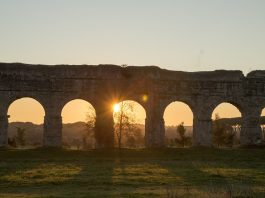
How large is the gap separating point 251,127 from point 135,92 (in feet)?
26.8

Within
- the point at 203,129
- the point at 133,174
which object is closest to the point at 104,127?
the point at 203,129

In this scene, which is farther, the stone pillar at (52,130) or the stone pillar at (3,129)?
the stone pillar at (52,130)

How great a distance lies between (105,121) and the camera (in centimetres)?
3080

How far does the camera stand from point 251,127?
3297 centimetres

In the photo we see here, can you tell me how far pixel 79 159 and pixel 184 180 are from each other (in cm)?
937

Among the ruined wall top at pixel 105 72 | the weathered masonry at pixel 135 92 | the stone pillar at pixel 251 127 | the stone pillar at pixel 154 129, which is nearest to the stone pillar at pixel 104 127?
the weathered masonry at pixel 135 92

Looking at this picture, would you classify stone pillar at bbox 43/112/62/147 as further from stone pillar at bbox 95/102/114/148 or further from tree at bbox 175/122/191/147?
tree at bbox 175/122/191/147

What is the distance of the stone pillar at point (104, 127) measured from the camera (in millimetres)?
30578

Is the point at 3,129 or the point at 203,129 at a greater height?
the point at 203,129

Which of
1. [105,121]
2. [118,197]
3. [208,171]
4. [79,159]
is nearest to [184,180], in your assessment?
[208,171]

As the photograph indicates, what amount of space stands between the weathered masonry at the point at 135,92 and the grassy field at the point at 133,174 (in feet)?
8.61

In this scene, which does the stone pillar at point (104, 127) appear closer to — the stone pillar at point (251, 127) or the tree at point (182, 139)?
the stone pillar at point (251, 127)

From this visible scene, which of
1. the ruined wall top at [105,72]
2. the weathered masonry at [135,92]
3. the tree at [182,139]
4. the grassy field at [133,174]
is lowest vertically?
the grassy field at [133,174]

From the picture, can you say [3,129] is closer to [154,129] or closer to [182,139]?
[154,129]
